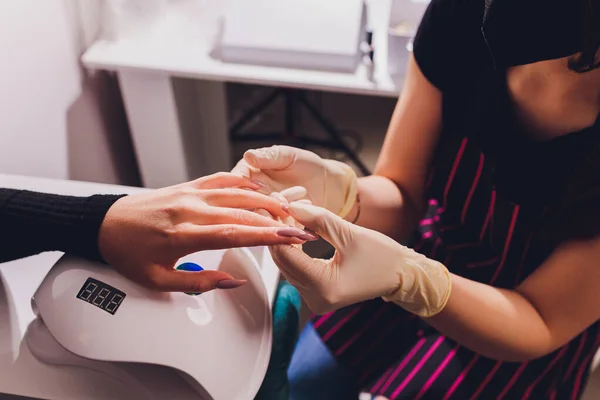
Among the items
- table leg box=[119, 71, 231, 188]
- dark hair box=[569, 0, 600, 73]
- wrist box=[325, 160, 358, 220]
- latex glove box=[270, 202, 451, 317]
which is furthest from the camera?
table leg box=[119, 71, 231, 188]

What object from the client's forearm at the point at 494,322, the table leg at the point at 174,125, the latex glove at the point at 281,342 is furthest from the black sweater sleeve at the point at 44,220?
the table leg at the point at 174,125

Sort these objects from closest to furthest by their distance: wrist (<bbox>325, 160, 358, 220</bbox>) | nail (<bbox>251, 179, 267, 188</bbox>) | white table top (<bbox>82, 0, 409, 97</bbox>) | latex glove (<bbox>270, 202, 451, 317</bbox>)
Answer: latex glove (<bbox>270, 202, 451, 317</bbox>), nail (<bbox>251, 179, 267, 188</bbox>), wrist (<bbox>325, 160, 358, 220</bbox>), white table top (<bbox>82, 0, 409, 97</bbox>)

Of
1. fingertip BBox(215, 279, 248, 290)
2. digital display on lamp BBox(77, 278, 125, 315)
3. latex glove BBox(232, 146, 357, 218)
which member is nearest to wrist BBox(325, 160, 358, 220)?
latex glove BBox(232, 146, 357, 218)

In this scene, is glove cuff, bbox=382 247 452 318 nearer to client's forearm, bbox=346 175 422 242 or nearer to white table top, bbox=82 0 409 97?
client's forearm, bbox=346 175 422 242

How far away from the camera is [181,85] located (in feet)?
4.56

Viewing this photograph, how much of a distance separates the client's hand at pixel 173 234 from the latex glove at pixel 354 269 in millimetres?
43

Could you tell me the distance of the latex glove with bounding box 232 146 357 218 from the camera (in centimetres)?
88

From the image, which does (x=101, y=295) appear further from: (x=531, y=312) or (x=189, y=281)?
(x=531, y=312)

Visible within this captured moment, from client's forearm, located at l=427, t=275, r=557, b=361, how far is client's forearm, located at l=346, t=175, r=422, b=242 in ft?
0.76

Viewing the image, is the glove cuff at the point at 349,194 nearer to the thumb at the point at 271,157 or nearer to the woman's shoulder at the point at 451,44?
A: the thumb at the point at 271,157

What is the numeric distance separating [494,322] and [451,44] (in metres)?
0.45

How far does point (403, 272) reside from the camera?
2.53ft

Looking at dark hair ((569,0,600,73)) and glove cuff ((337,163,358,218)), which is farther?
glove cuff ((337,163,358,218))

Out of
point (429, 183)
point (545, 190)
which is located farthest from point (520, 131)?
point (429, 183)
